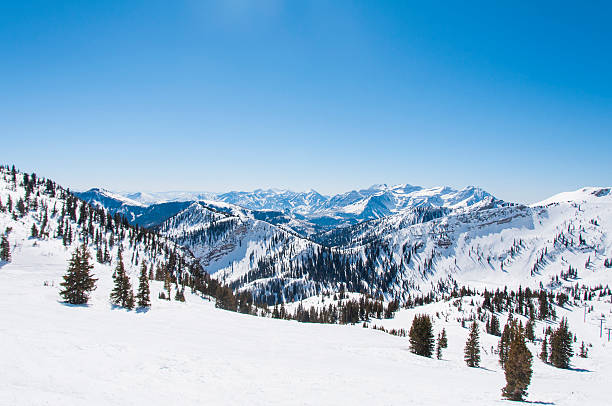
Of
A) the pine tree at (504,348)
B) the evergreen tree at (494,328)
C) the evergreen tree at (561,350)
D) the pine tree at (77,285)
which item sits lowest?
the evergreen tree at (494,328)

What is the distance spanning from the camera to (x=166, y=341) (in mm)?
34375

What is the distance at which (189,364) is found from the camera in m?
27.6

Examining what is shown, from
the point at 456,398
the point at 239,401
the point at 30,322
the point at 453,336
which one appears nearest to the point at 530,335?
the point at 453,336

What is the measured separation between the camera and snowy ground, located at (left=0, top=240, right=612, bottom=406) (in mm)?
19891

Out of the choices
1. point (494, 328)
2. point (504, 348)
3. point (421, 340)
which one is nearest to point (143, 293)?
point (421, 340)

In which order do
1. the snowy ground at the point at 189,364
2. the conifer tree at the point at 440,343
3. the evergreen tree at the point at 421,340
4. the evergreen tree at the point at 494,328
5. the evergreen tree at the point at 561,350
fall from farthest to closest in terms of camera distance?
the evergreen tree at the point at 494,328
the evergreen tree at the point at 561,350
the conifer tree at the point at 440,343
the evergreen tree at the point at 421,340
the snowy ground at the point at 189,364

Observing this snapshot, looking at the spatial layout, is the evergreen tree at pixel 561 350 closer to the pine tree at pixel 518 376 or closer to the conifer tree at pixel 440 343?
the conifer tree at pixel 440 343

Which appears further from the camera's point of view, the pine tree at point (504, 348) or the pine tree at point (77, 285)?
the pine tree at point (504, 348)

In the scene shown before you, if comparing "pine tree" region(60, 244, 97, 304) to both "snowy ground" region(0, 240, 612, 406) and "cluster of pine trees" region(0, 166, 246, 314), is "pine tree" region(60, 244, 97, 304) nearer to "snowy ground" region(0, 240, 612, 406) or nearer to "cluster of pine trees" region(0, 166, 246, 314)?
"snowy ground" region(0, 240, 612, 406)

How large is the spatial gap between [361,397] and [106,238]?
188660 mm

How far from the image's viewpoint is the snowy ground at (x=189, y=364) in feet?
65.3

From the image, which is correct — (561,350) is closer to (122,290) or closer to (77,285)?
(122,290)

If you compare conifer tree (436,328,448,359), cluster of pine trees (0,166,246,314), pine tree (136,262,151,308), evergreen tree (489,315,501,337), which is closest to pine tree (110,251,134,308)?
pine tree (136,262,151,308)

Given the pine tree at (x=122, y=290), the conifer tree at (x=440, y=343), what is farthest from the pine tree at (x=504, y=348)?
the pine tree at (x=122, y=290)
